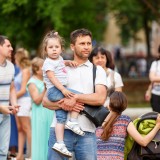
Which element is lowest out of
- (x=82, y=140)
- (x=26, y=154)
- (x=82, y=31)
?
(x=26, y=154)

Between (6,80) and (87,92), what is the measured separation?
2.10 meters

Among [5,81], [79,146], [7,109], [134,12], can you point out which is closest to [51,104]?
[79,146]

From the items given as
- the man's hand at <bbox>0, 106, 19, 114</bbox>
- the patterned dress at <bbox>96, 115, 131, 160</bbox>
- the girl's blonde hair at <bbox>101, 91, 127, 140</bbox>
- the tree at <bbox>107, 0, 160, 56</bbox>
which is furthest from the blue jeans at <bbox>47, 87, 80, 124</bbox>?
the tree at <bbox>107, 0, 160, 56</bbox>

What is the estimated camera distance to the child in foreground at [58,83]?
7.05 meters

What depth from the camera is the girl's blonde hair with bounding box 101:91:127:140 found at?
7852 millimetres

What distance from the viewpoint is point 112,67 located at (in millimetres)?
10234

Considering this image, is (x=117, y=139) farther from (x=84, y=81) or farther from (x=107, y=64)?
(x=107, y=64)

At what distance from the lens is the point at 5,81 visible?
905cm

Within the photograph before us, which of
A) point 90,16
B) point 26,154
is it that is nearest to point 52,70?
point 26,154

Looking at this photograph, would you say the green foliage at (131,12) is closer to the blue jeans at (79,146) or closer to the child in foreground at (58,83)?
the child in foreground at (58,83)

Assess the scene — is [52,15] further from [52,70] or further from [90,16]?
[52,70]

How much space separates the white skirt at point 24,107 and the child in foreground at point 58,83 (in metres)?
4.43

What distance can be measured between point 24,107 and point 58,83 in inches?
186

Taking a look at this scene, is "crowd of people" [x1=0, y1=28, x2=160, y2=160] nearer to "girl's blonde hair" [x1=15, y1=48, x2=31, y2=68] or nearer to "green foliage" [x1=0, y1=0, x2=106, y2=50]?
"girl's blonde hair" [x1=15, y1=48, x2=31, y2=68]
